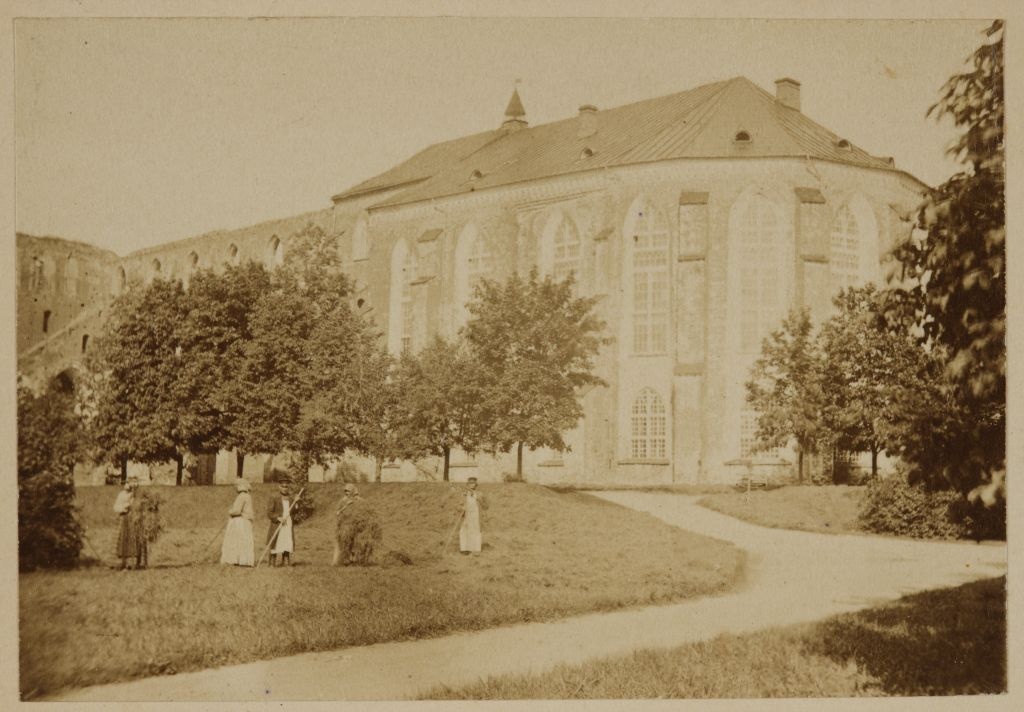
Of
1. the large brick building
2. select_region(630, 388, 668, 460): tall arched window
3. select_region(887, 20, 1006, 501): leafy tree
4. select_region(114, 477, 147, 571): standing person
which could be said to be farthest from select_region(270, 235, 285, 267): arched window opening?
select_region(887, 20, 1006, 501): leafy tree

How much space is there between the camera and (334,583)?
6.91 meters

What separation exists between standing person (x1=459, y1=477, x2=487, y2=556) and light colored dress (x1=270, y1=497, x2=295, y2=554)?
1308mm

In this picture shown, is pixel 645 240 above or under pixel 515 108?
under

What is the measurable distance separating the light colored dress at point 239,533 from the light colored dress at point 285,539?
175 mm

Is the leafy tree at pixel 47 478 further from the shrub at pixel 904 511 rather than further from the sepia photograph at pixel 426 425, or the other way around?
the shrub at pixel 904 511

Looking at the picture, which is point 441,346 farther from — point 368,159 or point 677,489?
point 677,489

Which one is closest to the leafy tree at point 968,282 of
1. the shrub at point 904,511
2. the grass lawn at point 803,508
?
the shrub at point 904,511

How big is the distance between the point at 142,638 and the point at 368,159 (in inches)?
158

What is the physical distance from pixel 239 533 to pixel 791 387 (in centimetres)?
488

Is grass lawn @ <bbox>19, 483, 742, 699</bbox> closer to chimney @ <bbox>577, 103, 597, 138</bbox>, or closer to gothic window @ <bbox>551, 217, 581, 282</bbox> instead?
gothic window @ <bbox>551, 217, 581, 282</bbox>

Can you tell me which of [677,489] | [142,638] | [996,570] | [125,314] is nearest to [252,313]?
[125,314]

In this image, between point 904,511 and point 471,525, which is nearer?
point 471,525

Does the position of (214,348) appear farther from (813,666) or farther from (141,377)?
(813,666)

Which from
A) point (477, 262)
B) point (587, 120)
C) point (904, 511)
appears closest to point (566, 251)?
point (477, 262)
